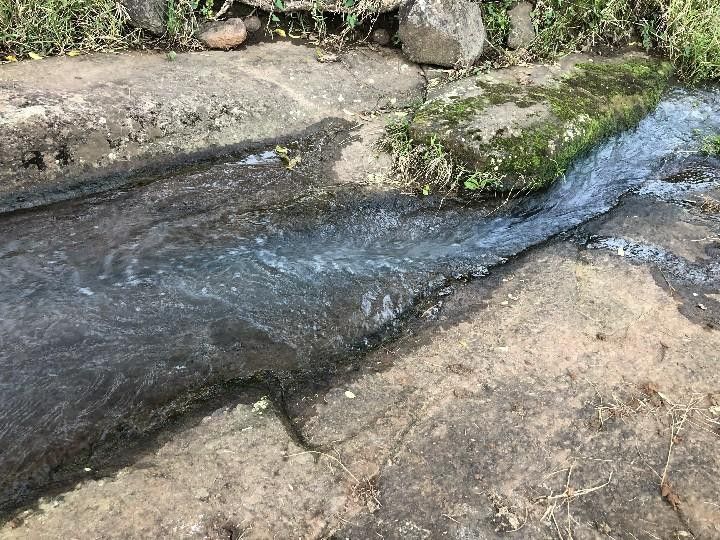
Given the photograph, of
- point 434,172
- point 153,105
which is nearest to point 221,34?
point 153,105

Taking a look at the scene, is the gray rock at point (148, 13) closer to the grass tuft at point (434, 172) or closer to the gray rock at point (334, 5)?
the gray rock at point (334, 5)

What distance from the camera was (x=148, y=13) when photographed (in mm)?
6066

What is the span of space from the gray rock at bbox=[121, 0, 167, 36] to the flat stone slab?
355mm

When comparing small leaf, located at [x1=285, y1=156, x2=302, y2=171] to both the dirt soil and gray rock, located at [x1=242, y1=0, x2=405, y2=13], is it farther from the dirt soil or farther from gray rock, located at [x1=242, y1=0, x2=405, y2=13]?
gray rock, located at [x1=242, y1=0, x2=405, y2=13]

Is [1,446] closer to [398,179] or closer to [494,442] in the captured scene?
[494,442]

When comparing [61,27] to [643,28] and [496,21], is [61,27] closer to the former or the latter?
[496,21]

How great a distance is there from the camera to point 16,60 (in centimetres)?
555

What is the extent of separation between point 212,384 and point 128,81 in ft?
11.5

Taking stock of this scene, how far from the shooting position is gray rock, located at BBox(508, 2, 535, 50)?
7305mm

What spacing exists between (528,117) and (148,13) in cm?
419

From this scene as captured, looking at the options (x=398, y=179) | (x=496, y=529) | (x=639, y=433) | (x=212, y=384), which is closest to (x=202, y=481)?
(x=212, y=384)

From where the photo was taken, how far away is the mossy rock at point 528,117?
17.7 ft

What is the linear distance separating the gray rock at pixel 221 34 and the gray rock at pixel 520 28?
11.4 ft

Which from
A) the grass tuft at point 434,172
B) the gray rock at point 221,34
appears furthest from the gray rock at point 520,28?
the gray rock at point 221,34
